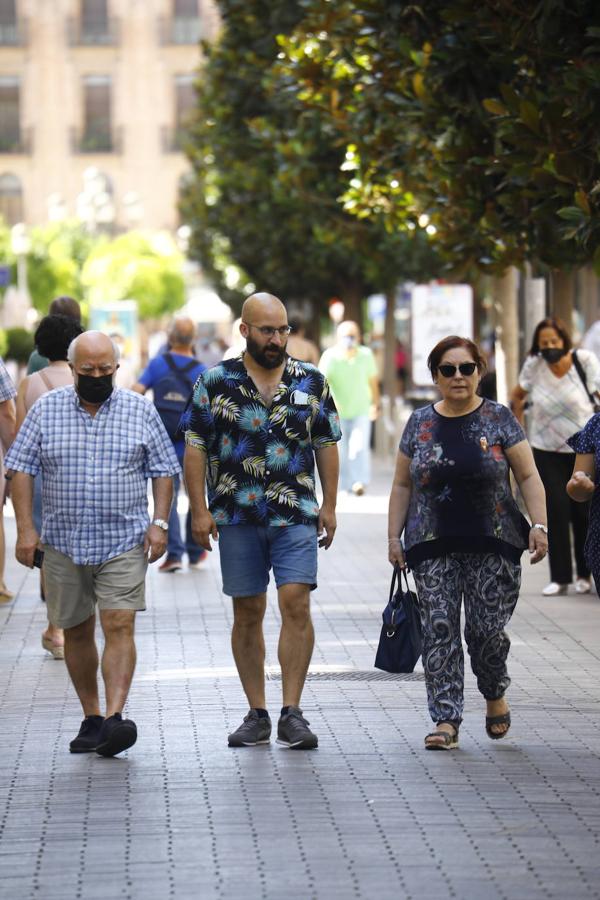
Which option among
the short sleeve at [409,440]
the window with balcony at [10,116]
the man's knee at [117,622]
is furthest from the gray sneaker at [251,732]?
the window with balcony at [10,116]

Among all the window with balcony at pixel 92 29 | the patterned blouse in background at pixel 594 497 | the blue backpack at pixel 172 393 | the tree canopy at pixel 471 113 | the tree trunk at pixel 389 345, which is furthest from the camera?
the window with balcony at pixel 92 29

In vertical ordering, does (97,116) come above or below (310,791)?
above

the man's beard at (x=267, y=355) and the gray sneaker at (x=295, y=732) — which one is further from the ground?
the man's beard at (x=267, y=355)

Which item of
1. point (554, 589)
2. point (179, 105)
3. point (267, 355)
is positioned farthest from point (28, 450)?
point (179, 105)

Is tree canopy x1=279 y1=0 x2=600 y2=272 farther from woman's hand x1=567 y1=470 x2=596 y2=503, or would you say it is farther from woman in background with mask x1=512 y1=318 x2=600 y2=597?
woman's hand x1=567 y1=470 x2=596 y2=503

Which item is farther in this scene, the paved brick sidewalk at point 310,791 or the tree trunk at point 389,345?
the tree trunk at point 389,345

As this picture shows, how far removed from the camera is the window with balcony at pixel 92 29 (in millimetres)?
90875

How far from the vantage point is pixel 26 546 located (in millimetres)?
7844

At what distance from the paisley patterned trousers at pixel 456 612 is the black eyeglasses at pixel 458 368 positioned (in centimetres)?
70

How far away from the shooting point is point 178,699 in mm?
9203

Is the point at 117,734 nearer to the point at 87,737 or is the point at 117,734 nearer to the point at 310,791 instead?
the point at 87,737

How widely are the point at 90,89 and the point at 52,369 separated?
82638 mm

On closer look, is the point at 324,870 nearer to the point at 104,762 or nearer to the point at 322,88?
the point at 104,762

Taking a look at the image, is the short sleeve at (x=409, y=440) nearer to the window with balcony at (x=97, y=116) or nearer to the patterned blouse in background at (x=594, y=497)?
the patterned blouse in background at (x=594, y=497)
